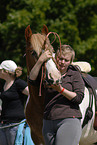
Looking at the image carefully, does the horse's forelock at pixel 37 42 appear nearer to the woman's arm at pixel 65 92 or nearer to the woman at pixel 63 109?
the woman at pixel 63 109

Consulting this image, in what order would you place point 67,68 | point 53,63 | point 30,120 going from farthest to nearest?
1. point 30,120
2. point 67,68
3. point 53,63

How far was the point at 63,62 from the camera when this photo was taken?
2695 millimetres

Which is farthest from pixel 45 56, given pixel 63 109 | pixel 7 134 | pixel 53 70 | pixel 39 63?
pixel 7 134

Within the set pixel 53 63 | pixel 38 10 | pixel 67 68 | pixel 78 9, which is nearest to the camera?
pixel 53 63

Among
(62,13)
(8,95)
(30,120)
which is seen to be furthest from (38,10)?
(30,120)

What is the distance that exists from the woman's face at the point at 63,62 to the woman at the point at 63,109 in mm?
63

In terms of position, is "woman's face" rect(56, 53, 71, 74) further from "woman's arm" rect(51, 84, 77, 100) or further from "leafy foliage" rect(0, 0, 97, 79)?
"leafy foliage" rect(0, 0, 97, 79)

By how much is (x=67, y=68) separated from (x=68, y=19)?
27.8 feet

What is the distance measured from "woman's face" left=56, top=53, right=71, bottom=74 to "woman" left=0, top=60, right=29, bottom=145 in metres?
1.26

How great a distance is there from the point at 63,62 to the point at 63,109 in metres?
0.51

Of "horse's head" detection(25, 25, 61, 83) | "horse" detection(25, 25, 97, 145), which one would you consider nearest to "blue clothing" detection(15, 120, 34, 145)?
"horse" detection(25, 25, 97, 145)

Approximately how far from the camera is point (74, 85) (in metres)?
2.54

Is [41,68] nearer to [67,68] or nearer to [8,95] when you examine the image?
[67,68]

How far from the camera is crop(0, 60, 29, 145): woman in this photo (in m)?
3.85
